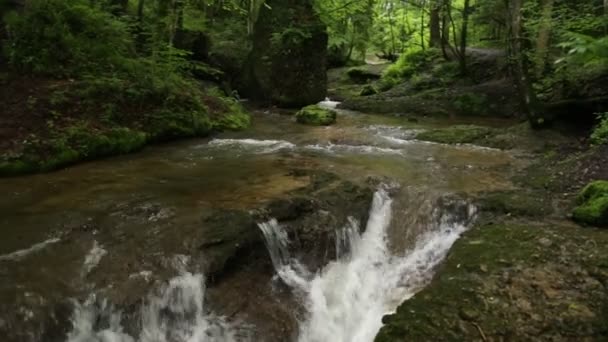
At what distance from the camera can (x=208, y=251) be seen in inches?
224

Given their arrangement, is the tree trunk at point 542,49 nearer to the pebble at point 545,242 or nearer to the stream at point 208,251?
the stream at point 208,251

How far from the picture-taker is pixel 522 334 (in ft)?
15.8

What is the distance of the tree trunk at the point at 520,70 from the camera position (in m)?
10.5

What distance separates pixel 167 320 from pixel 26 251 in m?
1.67

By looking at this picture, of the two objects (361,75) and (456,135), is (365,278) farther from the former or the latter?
(361,75)

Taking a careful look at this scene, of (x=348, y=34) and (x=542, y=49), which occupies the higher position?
(x=348, y=34)

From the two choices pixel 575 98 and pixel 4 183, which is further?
pixel 575 98

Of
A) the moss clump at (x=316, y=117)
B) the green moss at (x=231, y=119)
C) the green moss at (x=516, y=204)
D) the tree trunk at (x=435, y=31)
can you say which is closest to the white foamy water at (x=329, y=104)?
the moss clump at (x=316, y=117)

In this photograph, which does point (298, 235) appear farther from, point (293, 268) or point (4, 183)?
point (4, 183)

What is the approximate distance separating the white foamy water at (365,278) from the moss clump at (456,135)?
4.96m

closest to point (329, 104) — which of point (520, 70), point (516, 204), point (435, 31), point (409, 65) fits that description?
point (409, 65)

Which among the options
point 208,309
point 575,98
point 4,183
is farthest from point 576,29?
point 4,183

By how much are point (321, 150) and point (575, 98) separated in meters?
5.75

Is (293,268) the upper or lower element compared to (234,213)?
lower
